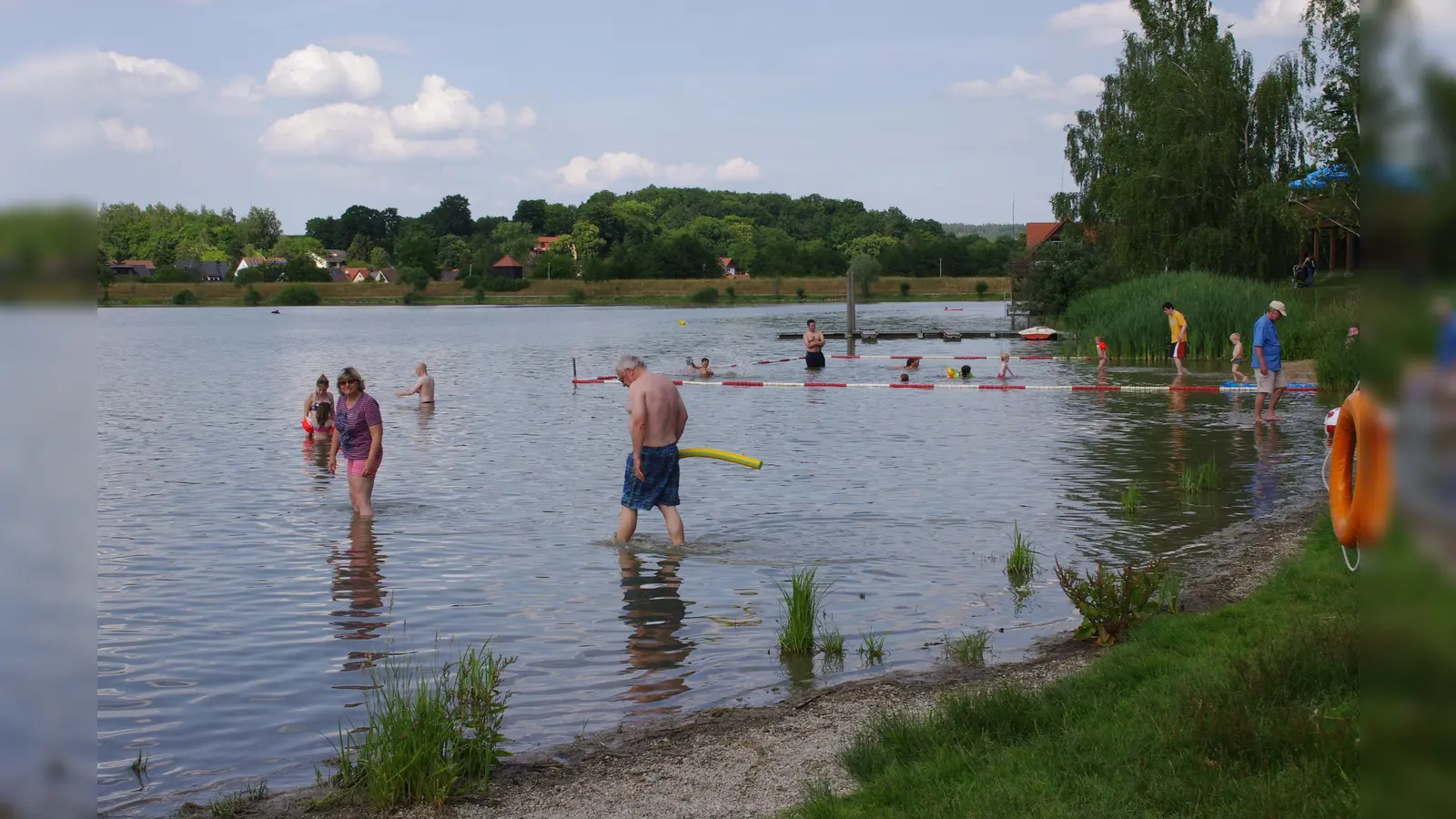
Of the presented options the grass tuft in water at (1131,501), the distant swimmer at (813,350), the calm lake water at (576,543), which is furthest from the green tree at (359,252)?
the grass tuft in water at (1131,501)

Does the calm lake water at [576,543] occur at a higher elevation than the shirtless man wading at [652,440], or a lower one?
Result: lower

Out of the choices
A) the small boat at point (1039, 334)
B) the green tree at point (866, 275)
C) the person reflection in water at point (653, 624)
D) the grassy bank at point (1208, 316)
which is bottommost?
the person reflection in water at point (653, 624)

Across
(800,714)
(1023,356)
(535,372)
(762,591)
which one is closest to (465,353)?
(535,372)

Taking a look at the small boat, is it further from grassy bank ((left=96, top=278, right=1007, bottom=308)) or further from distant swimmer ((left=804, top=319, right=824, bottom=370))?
grassy bank ((left=96, top=278, right=1007, bottom=308))

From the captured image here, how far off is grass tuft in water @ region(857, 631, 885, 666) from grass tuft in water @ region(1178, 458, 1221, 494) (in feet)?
25.4

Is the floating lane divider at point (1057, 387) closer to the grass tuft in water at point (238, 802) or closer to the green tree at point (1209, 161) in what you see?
the green tree at point (1209, 161)

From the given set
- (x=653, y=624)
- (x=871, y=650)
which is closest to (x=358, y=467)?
(x=653, y=624)

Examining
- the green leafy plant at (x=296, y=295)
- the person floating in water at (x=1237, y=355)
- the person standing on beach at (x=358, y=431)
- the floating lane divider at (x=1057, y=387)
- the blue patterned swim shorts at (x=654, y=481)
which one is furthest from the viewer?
the green leafy plant at (x=296, y=295)

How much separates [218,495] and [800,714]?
41.4 feet

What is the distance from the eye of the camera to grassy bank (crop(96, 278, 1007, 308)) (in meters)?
133

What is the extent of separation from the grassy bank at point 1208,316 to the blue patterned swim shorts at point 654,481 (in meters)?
21.1

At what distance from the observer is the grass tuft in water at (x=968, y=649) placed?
29.5ft
